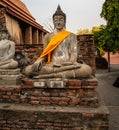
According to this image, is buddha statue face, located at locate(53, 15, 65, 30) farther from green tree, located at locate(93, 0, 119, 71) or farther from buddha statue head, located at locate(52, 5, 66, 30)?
green tree, located at locate(93, 0, 119, 71)

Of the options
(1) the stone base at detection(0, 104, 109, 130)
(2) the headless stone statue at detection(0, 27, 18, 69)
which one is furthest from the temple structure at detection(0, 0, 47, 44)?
(1) the stone base at detection(0, 104, 109, 130)

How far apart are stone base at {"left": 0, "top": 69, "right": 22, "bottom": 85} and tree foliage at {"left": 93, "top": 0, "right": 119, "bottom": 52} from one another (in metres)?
9.94

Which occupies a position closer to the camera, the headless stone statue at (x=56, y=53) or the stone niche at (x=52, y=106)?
the stone niche at (x=52, y=106)

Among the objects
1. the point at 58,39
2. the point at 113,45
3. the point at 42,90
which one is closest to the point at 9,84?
the point at 42,90

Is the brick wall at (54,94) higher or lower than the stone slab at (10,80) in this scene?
lower

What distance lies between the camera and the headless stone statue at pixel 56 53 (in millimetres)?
4156

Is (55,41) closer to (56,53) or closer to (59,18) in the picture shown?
(56,53)

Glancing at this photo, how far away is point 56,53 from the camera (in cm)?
443

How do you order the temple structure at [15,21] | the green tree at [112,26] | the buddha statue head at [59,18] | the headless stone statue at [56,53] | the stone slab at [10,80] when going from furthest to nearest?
the green tree at [112,26], the temple structure at [15,21], the buddha statue head at [59,18], the stone slab at [10,80], the headless stone statue at [56,53]

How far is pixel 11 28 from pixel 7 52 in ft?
14.2

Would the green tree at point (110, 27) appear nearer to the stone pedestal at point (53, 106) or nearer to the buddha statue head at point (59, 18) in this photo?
the buddha statue head at point (59, 18)

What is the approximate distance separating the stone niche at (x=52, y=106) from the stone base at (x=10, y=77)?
5.7 inches

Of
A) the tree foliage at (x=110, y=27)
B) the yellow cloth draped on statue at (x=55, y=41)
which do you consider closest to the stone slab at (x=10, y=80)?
the yellow cloth draped on statue at (x=55, y=41)

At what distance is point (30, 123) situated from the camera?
12.7 feet
